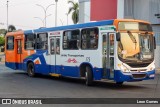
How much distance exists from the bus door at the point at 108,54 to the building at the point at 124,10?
1862 cm

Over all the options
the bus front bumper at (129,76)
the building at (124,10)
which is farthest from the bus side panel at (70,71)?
the building at (124,10)

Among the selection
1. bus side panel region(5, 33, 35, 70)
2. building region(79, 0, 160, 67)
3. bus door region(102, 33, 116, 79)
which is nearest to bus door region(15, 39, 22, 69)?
bus side panel region(5, 33, 35, 70)

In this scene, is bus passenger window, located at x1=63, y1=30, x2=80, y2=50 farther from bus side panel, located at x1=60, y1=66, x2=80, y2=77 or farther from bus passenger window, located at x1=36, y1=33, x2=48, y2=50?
bus passenger window, located at x1=36, y1=33, x2=48, y2=50

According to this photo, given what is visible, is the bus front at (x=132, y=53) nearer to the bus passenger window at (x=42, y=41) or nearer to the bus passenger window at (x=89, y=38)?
the bus passenger window at (x=89, y=38)

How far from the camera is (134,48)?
1633 cm

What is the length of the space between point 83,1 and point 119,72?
30.2 metres

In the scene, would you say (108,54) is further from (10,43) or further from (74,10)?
(74,10)

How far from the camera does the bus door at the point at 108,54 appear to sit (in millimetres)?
16328

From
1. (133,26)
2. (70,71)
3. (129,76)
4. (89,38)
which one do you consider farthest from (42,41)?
(129,76)

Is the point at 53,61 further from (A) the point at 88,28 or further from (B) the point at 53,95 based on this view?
(B) the point at 53,95

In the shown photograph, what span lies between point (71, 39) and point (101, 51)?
106 inches

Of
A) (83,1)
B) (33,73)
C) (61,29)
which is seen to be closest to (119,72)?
(61,29)

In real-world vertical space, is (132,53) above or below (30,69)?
above

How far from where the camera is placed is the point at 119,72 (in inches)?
627
